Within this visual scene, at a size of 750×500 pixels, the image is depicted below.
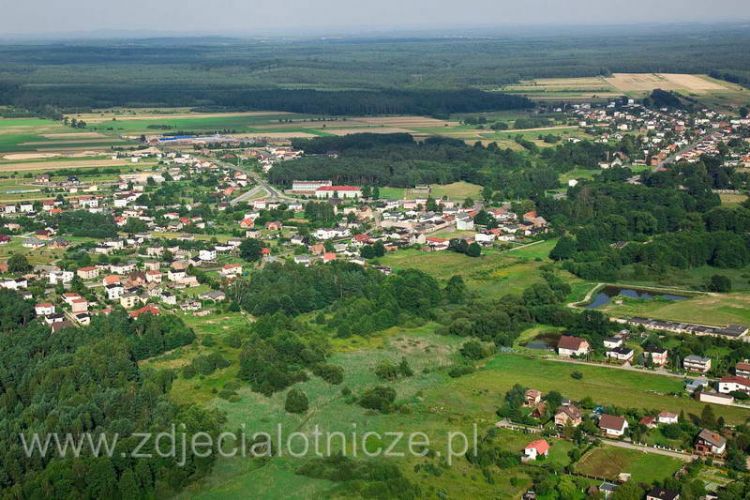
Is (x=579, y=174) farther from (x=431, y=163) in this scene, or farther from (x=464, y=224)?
(x=464, y=224)

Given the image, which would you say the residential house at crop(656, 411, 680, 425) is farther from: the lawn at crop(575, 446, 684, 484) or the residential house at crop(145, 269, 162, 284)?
the residential house at crop(145, 269, 162, 284)

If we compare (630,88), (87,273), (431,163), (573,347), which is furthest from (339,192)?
(630,88)

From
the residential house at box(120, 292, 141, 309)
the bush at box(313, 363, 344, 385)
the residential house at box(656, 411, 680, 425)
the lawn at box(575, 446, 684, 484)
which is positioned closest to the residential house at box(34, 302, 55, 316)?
the residential house at box(120, 292, 141, 309)

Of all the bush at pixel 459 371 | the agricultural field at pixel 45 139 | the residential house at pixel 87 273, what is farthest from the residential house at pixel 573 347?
the agricultural field at pixel 45 139

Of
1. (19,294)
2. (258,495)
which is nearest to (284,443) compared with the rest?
(258,495)

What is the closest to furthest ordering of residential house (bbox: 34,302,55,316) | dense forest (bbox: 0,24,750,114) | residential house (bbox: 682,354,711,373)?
1. residential house (bbox: 682,354,711,373)
2. residential house (bbox: 34,302,55,316)
3. dense forest (bbox: 0,24,750,114)

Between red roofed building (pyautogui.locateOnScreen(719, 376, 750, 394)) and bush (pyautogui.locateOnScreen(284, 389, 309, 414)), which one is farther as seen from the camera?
red roofed building (pyautogui.locateOnScreen(719, 376, 750, 394))
